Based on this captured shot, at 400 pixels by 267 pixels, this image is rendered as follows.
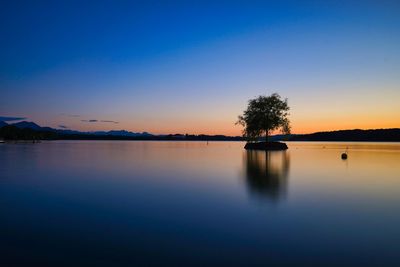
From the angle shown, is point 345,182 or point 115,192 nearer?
point 115,192

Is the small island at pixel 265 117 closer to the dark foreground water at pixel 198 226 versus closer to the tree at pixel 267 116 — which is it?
the tree at pixel 267 116

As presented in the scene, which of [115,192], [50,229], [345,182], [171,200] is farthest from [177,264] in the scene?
[345,182]

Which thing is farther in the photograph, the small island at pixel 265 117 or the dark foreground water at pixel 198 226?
the small island at pixel 265 117

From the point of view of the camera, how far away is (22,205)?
13.0 meters

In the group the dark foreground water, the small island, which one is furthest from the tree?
the dark foreground water

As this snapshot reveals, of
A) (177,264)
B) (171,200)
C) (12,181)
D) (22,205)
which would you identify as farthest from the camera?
(12,181)

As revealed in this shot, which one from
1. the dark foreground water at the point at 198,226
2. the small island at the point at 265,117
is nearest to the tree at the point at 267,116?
the small island at the point at 265,117

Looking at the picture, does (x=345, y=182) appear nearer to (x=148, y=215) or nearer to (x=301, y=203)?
(x=301, y=203)

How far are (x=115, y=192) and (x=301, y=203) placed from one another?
31.5ft

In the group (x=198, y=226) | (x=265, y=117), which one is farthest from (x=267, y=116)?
(x=198, y=226)

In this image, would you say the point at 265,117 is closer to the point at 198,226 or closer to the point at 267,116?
the point at 267,116

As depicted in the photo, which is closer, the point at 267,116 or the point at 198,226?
the point at 198,226

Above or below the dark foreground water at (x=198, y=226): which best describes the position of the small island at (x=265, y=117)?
above

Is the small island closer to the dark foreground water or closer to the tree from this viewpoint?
the tree
